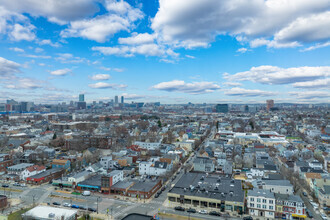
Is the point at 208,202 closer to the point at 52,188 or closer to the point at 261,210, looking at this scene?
the point at 261,210

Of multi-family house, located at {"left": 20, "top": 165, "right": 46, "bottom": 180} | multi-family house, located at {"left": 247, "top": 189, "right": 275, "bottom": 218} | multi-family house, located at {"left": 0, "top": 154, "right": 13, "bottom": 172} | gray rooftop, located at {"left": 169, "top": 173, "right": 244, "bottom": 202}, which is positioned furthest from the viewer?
multi-family house, located at {"left": 0, "top": 154, "right": 13, "bottom": 172}

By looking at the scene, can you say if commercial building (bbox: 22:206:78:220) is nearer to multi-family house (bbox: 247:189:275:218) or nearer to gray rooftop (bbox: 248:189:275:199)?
multi-family house (bbox: 247:189:275:218)

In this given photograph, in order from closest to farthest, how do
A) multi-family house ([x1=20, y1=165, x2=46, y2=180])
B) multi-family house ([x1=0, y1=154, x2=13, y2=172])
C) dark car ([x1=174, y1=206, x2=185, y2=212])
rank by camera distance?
dark car ([x1=174, y1=206, x2=185, y2=212]), multi-family house ([x1=20, y1=165, x2=46, y2=180]), multi-family house ([x1=0, y1=154, x2=13, y2=172])

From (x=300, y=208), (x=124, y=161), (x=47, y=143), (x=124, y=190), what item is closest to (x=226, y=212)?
(x=300, y=208)

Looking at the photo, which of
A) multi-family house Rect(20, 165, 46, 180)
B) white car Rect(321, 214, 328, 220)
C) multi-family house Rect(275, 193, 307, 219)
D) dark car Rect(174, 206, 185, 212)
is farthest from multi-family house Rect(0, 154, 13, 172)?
white car Rect(321, 214, 328, 220)

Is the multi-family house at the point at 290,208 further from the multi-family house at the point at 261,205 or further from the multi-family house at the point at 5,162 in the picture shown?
the multi-family house at the point at 5,162

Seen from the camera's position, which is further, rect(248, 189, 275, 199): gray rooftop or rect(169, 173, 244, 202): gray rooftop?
rect(169, 173, 244, 202): gray rooftop

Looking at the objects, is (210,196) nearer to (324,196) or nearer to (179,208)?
(179,208)
